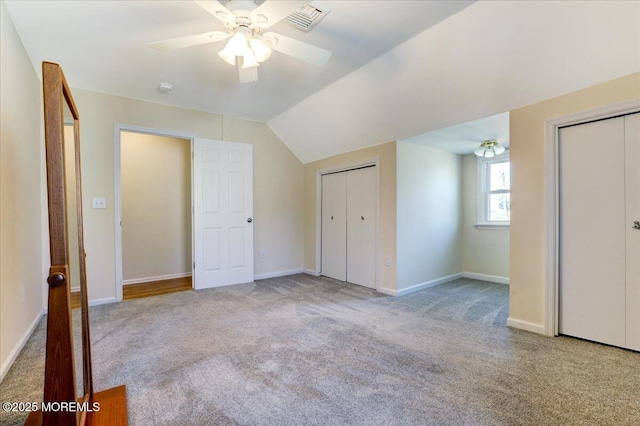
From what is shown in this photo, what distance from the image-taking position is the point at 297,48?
6.48 ft

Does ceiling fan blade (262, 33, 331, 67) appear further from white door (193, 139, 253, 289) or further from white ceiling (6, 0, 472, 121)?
white door (193, 139, 253, 289)

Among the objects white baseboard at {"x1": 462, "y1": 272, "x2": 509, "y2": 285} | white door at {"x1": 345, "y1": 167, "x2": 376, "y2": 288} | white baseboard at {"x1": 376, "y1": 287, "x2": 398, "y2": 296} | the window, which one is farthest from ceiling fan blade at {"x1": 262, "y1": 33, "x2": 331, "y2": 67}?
white baseboard at {"x1": 462, "y1": 272, "x2": 509, "y2": 285}

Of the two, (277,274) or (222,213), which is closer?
(222,213)

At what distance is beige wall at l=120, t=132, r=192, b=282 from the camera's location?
172 inches

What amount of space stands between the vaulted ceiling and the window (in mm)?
1794

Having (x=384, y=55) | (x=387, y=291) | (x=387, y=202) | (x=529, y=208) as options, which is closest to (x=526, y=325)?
(x=529, y=208)

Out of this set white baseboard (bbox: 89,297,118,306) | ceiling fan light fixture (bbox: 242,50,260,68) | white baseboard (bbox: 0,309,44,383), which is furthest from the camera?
white baseboard (bbox: 89,297,118,306)

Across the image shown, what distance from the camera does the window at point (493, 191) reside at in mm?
4383

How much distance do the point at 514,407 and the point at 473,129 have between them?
2.84 metres

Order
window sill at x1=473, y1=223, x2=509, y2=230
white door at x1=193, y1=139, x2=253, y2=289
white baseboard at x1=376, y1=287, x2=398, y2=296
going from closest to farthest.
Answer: white baseboard at x1=376, y1=287, x2=398, y2=296 → white door at x1=193, y1=139, x2=253, y2=289 → window sill at x1=473, y1=223, x2=509, y2=230

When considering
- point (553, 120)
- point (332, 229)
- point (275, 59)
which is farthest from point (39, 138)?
point (553, 120)

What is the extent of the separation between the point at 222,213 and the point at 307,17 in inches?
111

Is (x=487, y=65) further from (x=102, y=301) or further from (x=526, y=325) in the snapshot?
(x=102, y=301)

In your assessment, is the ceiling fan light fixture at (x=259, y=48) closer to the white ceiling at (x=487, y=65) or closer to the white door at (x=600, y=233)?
the white ceiling at (x=487, y=65)
